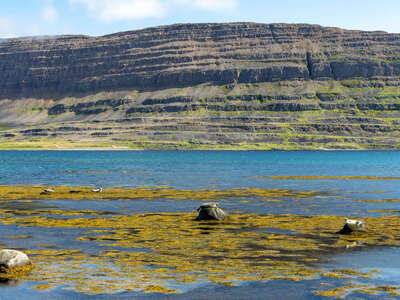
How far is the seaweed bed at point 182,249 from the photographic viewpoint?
106 ft

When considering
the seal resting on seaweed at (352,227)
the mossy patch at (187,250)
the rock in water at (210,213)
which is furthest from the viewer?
the rock in water at (210,213)

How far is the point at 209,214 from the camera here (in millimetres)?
55562

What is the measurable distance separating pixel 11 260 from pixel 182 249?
11898 mm

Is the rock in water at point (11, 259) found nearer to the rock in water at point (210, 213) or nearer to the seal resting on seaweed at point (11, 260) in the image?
the seal resting on seaweed at point (11, 260)

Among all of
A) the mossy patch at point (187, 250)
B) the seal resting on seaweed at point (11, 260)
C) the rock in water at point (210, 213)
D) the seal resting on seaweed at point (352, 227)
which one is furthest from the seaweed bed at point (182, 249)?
the rock in water at point (210, 213)

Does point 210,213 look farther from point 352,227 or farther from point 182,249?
point 182,249

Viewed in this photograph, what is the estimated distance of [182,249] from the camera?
41125mm

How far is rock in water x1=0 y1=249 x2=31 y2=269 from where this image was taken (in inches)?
1331

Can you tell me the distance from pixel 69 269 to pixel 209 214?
22.3 meters

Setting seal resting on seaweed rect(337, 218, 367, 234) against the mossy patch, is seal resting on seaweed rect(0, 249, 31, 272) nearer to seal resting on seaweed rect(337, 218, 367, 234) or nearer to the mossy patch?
the mossy patch

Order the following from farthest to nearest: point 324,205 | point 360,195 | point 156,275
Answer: point 360,195, point 324,205, point 156,275

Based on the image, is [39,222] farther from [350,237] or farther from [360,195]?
[360,195]

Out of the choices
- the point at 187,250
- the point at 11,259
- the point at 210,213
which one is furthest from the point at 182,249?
the point at 210,213

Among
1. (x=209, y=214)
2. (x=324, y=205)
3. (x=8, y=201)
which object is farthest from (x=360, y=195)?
(x=8, y=201)
